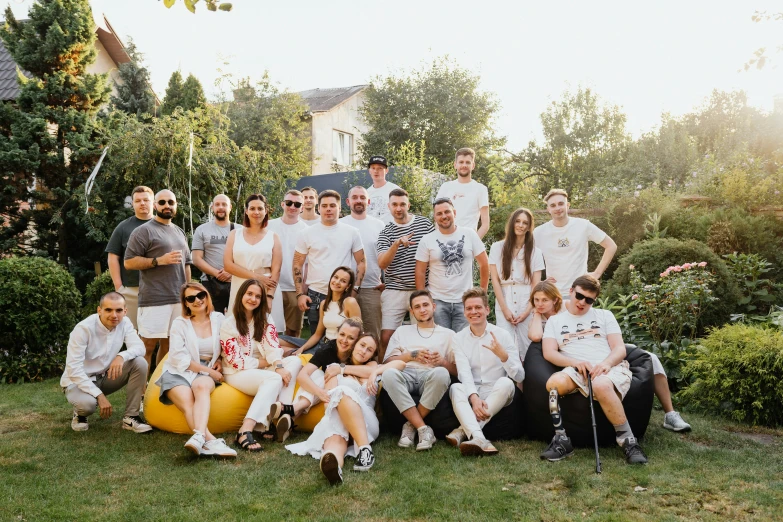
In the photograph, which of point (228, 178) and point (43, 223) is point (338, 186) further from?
point (43, 223)

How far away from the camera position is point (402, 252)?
18.9ft

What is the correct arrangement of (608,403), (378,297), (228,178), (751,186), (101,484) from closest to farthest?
(101,484) < (608,403) < (378,297) < (751,186) < (228,178)

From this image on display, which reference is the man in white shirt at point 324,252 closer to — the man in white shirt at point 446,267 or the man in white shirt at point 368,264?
the man in white shirt at point 368,264

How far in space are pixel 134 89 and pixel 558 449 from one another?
14.2m

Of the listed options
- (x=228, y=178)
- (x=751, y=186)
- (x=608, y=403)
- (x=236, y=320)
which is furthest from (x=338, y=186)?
(x=608, y=403)

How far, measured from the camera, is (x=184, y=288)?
16.6 feet

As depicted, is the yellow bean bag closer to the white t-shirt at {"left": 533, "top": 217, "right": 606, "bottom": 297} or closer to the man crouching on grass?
the man crouching on grass

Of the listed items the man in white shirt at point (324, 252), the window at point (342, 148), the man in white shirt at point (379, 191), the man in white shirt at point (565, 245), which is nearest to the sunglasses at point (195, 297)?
the man in white shirt at point (324, 252)

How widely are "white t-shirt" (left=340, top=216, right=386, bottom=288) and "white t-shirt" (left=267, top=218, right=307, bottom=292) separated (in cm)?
59

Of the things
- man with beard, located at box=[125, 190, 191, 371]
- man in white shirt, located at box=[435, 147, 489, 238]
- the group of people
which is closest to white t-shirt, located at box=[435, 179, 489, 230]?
man in white shirt, located at box=[435, 147, 489, 238]

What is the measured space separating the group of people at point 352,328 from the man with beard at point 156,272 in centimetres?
1

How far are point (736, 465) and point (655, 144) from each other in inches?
844

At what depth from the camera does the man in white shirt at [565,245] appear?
5629 mm

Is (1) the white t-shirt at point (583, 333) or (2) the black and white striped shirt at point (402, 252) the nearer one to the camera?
(1) the white t-shirt at point (583, 333)
